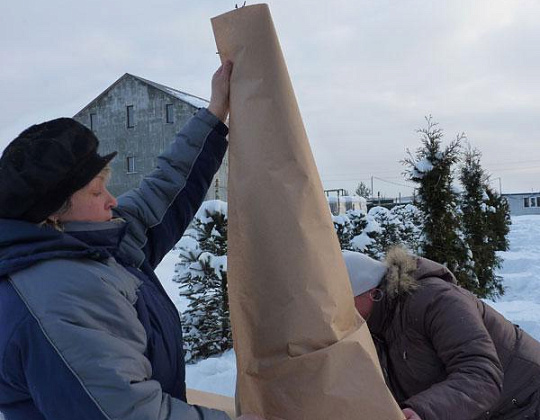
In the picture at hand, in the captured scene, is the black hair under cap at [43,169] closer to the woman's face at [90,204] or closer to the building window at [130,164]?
the woman's face at [90,204]

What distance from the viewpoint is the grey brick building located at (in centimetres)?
2416

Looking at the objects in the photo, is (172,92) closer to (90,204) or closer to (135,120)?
(135,120)

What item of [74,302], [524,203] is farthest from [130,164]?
[524,203]

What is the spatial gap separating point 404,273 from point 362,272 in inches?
5.8

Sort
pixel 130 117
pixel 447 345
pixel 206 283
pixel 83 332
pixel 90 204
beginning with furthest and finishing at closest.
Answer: pixel 130 117
pixel 206 283
pixel 447 345
pixel 90 204
pixel 83 332

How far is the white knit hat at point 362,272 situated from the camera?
76.7 inches

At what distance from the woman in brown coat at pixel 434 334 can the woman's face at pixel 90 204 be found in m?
0.95

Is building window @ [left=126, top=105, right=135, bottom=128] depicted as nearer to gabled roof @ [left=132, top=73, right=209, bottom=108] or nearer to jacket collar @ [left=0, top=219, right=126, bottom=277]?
gabled roof @ [left=132, top=73, right=209, bottom=108]

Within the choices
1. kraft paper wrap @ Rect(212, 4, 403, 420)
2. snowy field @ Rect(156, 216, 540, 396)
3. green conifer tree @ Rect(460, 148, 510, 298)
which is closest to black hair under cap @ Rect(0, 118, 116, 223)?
kraft paper wrap @ Rect(212, 4, 403, 420)

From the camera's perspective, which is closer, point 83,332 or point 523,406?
point 83,332

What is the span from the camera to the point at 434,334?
181cm

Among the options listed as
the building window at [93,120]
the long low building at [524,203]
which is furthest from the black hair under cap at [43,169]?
the long low building at [524,203]

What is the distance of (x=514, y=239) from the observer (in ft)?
73.0

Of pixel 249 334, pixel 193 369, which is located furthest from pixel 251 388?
pixel 193 369
